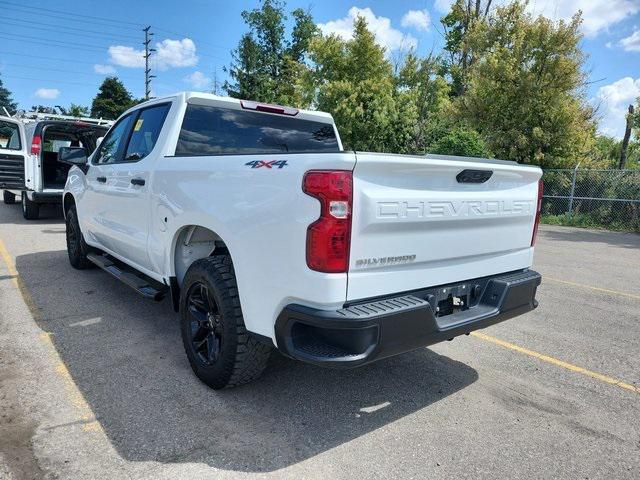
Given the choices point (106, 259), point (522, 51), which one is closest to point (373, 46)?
point (522, 51)

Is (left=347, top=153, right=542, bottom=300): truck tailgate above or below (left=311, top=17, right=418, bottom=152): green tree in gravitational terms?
below

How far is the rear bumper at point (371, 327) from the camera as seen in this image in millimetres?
2430

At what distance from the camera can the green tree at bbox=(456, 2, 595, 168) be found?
17.3 m

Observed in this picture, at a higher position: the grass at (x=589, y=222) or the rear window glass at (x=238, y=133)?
the rear window glass at (x=238, y=133)

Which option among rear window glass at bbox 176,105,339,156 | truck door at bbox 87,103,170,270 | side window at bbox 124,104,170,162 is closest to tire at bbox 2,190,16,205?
truck door at bbox 87,103,170,270

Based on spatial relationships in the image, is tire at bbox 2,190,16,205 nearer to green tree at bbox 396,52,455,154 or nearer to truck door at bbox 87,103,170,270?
truck door at bbox 87,103,170,270

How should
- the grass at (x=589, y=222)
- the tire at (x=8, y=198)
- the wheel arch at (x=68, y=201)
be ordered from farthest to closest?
1. the grass at (x=589, y=222)
2. the tire at (x=8, y=198)
3. the wheel arch at (x=68, y=201)

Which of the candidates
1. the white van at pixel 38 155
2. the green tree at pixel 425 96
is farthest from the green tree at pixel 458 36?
the white van at pixel 38 155

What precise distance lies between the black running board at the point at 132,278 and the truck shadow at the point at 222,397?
17.9 inches

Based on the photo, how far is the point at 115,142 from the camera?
17.3ft

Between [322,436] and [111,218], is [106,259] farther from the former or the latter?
[322,436]

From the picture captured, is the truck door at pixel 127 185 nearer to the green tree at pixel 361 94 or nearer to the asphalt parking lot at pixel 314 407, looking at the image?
the asphalt parking lot at pixel 314 407

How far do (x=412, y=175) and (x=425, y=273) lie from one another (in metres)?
0.61

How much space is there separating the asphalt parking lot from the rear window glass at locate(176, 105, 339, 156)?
1.72 metres
